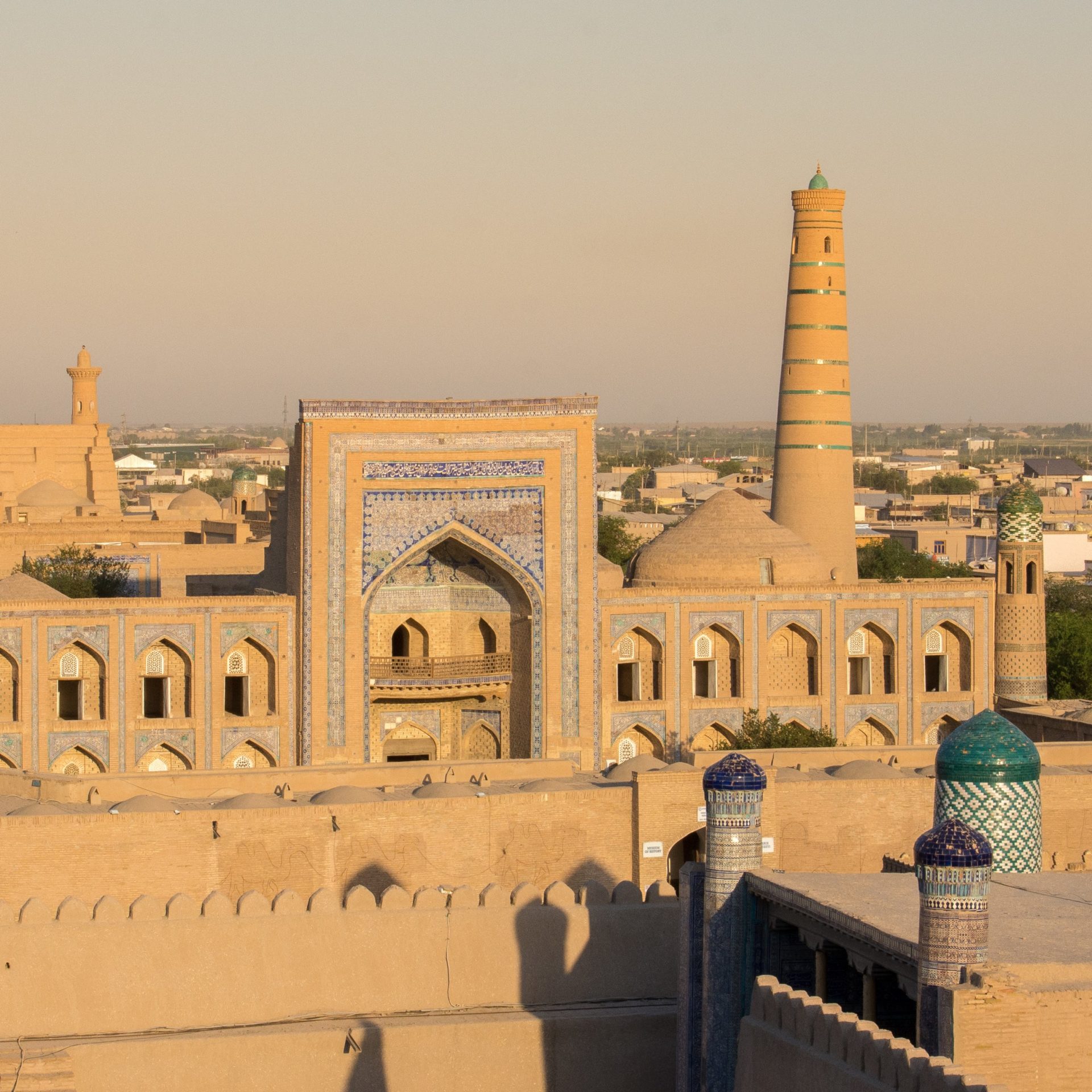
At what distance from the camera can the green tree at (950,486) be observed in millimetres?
111625

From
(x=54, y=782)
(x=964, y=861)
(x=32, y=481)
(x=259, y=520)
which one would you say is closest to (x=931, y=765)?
(x=54, y=782)

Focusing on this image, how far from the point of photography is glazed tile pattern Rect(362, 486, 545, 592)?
26953 mm

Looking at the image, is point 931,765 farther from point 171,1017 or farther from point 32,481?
point 32,481

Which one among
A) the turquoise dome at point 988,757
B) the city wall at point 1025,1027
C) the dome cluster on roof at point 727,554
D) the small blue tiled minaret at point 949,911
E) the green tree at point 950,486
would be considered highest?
the green tree at point 950,486

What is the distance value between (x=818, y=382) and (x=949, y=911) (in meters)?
25.7

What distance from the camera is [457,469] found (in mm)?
27094

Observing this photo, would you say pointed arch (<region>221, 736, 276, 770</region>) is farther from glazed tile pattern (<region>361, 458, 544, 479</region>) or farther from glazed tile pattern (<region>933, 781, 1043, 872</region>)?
glazed tile pattern (<region>933, 781, 1043, 872</region>)

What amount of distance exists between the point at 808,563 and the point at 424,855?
12.5 meters

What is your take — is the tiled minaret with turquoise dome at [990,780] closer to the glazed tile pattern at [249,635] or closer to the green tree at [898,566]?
the glazed tile pattern at [249,635]

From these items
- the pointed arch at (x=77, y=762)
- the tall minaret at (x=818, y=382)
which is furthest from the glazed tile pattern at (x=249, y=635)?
the tall minaret at (x=818, y=382)

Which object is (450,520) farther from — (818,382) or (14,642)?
(818,382)

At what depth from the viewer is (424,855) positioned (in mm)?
20094

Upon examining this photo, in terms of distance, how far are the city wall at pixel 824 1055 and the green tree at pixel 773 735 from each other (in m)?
15.1

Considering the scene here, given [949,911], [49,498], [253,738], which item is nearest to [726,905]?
[949,911]
